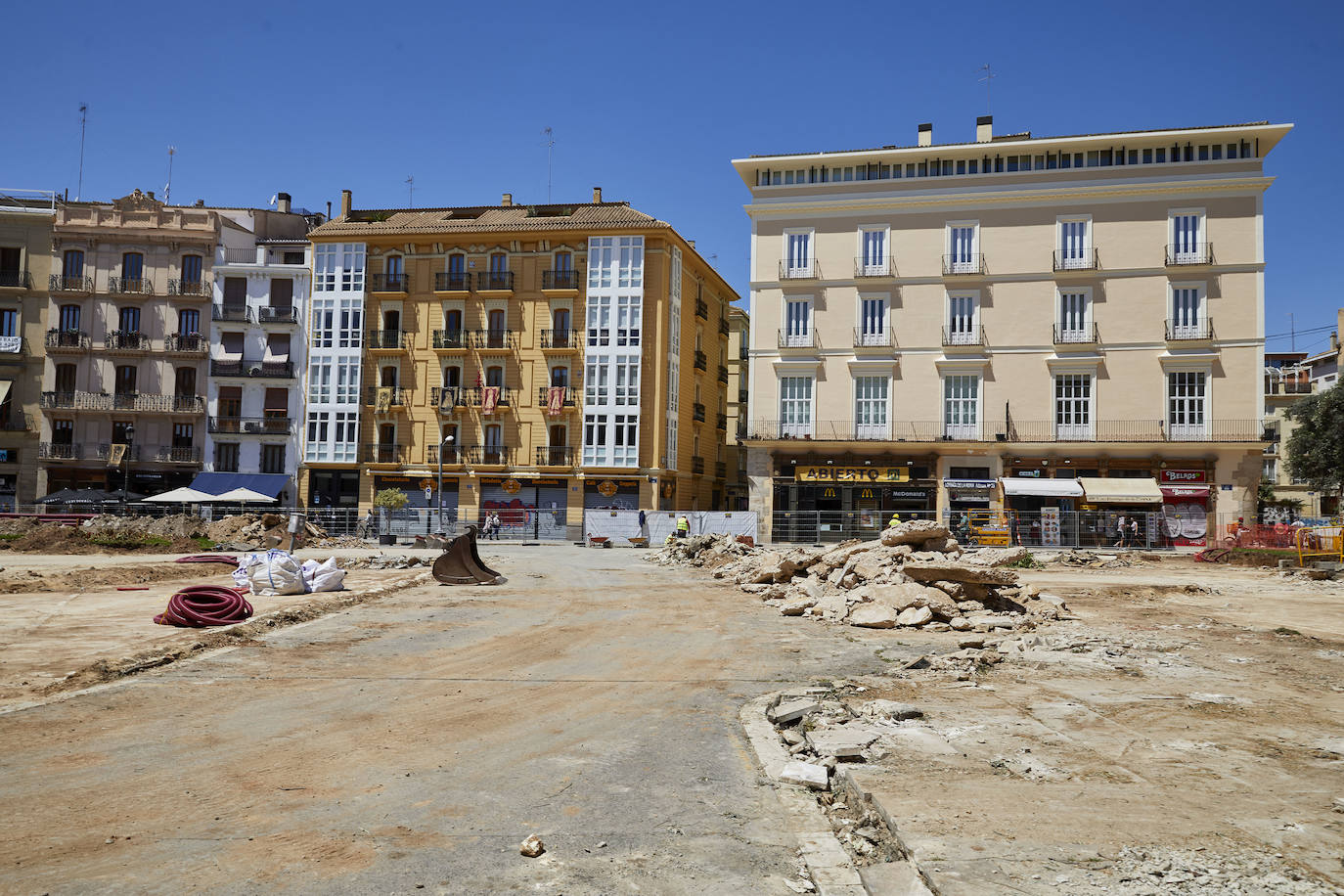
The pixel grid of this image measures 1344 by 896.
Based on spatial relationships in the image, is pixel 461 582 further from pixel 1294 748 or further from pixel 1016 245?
pixel 1016 245

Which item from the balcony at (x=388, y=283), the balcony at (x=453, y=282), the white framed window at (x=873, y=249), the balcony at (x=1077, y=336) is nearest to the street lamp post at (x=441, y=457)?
the balcony at (x=453, y=282)

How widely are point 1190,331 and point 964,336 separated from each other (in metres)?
10.5

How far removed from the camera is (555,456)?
50594 millimetres

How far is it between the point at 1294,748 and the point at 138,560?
31.1 meters

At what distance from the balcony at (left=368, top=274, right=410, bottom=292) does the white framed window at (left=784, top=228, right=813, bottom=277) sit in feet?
72.3

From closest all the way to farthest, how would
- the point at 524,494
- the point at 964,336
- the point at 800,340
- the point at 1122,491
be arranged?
the point at 1122,491 < the point at 964,336 < the point at 800,340 < the point at 524,494

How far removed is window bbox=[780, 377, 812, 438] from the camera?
155 feet

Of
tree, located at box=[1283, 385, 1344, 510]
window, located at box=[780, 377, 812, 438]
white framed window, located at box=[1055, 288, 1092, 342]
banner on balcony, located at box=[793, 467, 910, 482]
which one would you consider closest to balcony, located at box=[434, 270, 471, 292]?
window, located at box=[780, 377, 812, 438]

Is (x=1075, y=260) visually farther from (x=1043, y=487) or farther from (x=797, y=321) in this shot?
(x=797, y=321)

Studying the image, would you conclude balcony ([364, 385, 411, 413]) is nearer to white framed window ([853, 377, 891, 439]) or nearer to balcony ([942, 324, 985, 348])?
white framed window ([853, 377, 891, 439])

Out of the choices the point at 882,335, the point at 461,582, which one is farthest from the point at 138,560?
the point at 882,335

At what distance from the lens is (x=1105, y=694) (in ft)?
31.3

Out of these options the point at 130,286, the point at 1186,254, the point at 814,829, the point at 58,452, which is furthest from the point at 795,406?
the point at 814,829

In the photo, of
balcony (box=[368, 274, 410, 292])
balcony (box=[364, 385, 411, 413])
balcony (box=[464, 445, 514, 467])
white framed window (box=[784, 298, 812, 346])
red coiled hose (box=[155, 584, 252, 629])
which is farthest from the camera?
balcony (box=[368, 274, 410, 292])
